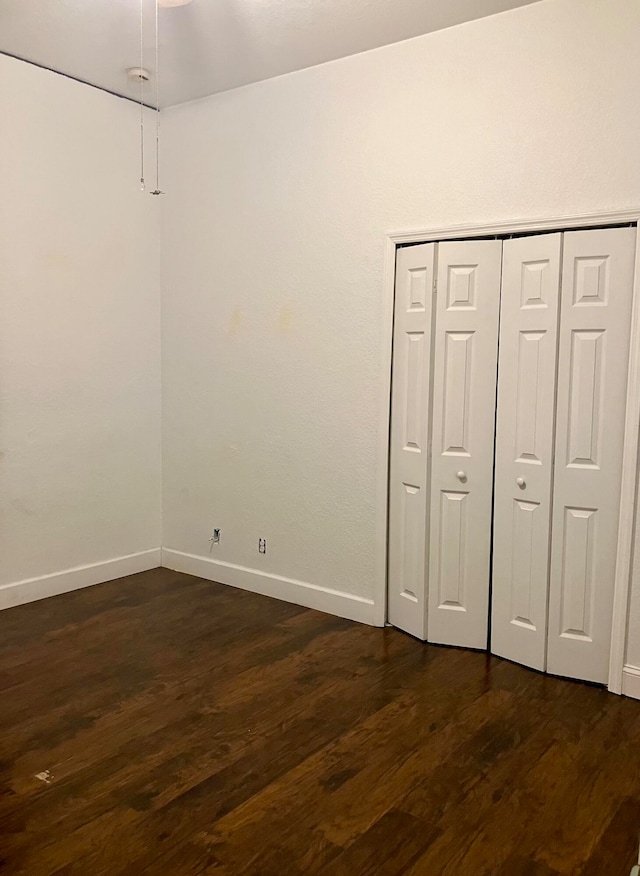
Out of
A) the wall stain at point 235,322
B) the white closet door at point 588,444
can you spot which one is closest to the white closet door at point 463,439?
the white closet door at point 588,444

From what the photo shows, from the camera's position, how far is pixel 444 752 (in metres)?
2.71

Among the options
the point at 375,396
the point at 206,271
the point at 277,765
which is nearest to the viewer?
the point at 277,765

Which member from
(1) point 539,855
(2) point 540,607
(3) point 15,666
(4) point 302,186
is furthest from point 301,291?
(1) point 539,855

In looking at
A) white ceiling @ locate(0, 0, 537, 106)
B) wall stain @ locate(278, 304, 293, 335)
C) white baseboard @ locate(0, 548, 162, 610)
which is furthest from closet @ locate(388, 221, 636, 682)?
white baseboard @ locate(0, 548, 162, 610)

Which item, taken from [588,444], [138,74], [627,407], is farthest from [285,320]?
[627,407]

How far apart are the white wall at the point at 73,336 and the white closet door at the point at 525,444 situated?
2.42 metres

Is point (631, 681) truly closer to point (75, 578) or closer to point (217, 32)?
point (75, 578)

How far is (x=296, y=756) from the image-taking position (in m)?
2.67

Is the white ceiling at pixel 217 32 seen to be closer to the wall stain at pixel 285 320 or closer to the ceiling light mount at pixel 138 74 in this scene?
the ceiling light mount at pixel 138 74

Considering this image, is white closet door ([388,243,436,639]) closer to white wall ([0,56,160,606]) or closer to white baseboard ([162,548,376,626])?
white baseboard ([162,548,376,626])

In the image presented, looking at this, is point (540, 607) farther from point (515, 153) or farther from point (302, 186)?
point (302, 186)

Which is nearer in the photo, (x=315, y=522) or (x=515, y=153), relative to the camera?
(x=515, y=153)

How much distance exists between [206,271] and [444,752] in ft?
10.2

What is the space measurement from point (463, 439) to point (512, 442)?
0.25 metres
